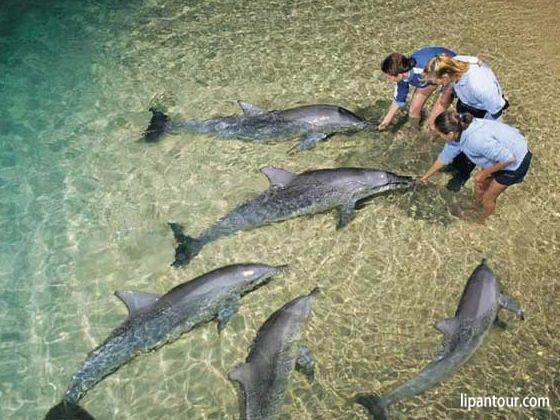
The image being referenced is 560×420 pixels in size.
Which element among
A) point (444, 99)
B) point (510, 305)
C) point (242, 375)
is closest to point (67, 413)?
point (242, 375)

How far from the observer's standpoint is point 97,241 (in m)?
8.37

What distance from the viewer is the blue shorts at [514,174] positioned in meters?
7.32

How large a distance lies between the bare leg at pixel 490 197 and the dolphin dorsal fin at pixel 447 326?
7.71 ft

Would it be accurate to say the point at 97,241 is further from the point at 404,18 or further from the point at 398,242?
the point at 404,18

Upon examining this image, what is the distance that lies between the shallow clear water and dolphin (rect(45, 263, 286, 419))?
0.19m

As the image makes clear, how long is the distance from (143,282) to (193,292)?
4.27 feet

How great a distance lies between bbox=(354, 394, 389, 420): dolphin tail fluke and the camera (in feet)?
21.0

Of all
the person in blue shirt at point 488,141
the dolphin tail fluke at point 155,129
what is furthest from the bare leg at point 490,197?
the dolphin tail fluke at point 155,129

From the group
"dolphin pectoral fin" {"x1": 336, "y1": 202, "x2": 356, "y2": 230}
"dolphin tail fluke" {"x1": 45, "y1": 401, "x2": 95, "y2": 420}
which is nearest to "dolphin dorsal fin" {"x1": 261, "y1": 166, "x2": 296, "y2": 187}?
"dolphin pectoral fin" {"x1": 336, "y1": 202, "x2": 356, "y2": 230}

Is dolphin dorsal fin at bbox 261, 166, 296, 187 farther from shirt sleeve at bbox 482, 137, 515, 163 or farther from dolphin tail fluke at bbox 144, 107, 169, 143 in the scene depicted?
shirt sleeve at bbox 482, 137, 515, 163

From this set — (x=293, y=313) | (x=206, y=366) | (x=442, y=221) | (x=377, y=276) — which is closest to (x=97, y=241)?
(x=206, y=366)

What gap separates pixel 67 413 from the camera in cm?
648

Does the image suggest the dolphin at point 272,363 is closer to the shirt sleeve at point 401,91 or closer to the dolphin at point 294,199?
the dolphin at point 294,199

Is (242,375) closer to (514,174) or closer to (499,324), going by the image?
(499,324)
